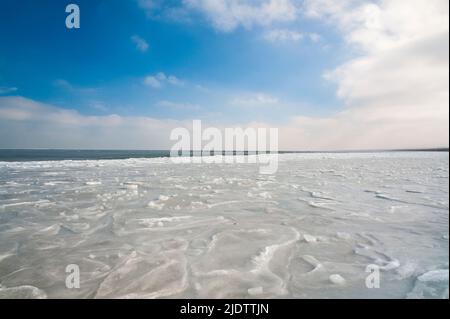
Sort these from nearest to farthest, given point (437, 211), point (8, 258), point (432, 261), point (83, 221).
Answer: point (432, 261) → point (8, 258) → point (83, 221) → point (437, 211)

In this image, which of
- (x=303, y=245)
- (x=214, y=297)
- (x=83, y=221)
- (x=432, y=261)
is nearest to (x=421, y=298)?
(x=432, y=261)

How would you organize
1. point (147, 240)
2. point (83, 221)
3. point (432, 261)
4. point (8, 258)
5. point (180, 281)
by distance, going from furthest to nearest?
point (83, 221), point (147, 240), point (8, 258), point (432, 261), point (180, 281)

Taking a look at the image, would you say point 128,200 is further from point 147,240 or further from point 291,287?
point 291,287

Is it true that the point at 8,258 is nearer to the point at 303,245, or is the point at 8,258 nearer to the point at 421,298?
the point at 303,245

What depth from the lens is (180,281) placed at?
7.45 feet

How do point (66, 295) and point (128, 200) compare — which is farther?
point (128, 200)

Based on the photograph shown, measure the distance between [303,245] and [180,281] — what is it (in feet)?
5.14

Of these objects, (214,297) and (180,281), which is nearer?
(214,297)

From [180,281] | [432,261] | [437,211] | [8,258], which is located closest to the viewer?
[180,281]

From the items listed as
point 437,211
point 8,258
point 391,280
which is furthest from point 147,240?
point 437,211

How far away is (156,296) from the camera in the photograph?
2.06 metres

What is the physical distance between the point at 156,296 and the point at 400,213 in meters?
4.35

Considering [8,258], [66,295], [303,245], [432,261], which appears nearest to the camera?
[66,295]

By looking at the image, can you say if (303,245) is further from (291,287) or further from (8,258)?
(8,258)
